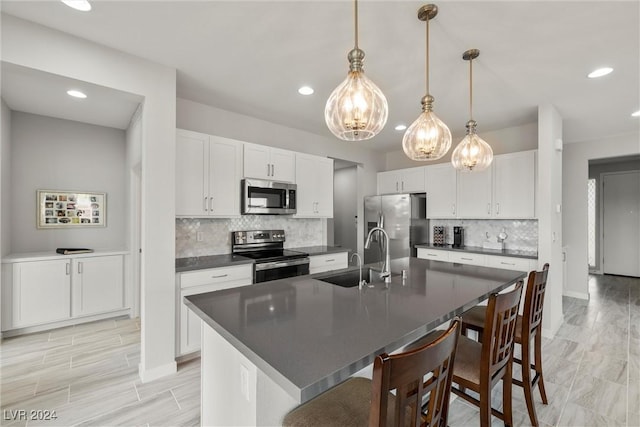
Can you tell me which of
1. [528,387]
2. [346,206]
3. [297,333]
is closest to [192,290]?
[297,333]

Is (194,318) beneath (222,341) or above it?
beneath

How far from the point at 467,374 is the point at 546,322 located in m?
2.63

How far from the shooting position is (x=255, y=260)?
3.05 m

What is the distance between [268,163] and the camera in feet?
11.9

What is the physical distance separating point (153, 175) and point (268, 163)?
4.72 ft

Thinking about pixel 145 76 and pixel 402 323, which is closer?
pixel 402 323

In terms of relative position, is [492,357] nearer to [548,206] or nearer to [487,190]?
[548,206]

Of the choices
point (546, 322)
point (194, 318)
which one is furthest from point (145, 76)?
point (546, 322)

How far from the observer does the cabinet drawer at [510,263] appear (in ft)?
11.7

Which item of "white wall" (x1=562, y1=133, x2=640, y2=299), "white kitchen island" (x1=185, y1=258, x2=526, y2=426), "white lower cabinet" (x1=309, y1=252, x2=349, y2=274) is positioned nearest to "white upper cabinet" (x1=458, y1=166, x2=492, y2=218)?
"white lower cabinet" (x1=309, y1=252, x2=349, y2=274)

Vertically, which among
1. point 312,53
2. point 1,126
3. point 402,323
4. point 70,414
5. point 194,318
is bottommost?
point 70,414

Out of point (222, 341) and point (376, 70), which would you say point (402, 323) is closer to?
point (222, 341)

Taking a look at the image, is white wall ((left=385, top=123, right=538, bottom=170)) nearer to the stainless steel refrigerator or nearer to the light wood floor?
the stainless steel refrigerator

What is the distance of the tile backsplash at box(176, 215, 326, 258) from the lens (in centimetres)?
328
